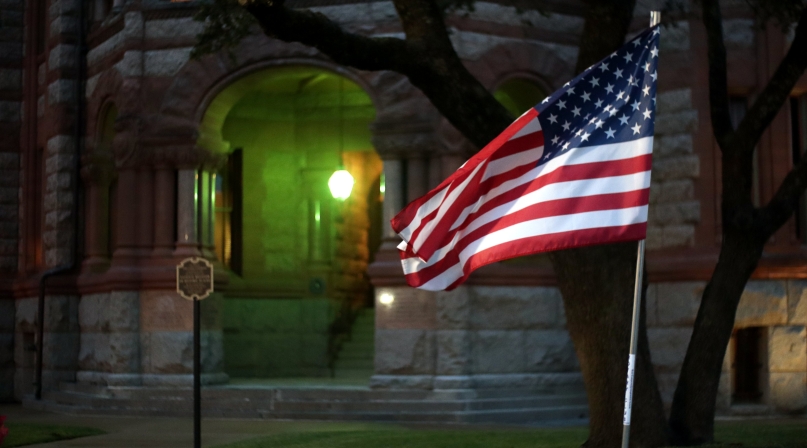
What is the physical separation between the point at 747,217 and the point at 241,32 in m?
5.79

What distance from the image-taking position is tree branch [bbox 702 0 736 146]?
12141 mm

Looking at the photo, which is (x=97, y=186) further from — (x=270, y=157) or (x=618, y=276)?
(x=618, y=276)

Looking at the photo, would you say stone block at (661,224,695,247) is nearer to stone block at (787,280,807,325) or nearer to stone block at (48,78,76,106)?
stone block at (787,280,807,325)

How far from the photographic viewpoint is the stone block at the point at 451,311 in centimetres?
1756

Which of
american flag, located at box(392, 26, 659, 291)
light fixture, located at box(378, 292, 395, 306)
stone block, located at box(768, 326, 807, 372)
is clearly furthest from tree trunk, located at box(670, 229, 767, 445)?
light fixture, located at box(378, 292, 395, 306)

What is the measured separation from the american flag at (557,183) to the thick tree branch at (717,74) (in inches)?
122

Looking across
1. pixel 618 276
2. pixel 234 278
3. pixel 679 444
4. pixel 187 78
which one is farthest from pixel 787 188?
pixel 234 278

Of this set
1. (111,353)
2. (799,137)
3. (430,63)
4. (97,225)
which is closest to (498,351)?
(799,137)

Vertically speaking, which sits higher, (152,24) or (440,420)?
(152,24)

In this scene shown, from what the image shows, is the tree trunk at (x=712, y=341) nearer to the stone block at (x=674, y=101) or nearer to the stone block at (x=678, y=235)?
the stone block at (x=678, y=235)

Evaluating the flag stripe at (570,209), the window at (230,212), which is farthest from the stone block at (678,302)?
the flag stripe at (570,209)

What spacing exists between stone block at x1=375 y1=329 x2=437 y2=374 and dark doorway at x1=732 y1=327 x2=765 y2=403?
463 centimetres

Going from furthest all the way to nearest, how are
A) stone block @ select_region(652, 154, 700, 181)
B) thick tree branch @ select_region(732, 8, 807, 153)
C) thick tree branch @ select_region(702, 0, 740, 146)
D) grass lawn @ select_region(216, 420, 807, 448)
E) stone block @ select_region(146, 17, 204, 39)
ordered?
stone block @ select_region(146, 17, 204, 39), stone block @ select_region(652, 154, 700, 181), grass lawn @ select_region(216, 420, 807, 448), thick tree branch @ select_region(702, 0, 740, 146), thick tree branch @ select_region(732, 8, 807, 153)

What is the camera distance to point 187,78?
18922 mm
